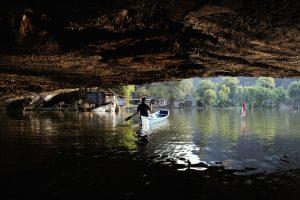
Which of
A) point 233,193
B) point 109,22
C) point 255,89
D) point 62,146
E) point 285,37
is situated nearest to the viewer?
point 109,22

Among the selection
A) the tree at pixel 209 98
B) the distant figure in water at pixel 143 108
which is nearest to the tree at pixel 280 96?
the tree at pixel 209 98

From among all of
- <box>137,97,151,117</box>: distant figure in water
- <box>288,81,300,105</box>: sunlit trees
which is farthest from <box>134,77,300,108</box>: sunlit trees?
<box>137,97,151,117</box>: distant figure in water

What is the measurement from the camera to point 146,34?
923 cm

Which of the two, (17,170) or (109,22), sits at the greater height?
(109,22)

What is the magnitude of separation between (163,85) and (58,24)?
108057 millimetres

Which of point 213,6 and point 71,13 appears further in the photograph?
point 71,13

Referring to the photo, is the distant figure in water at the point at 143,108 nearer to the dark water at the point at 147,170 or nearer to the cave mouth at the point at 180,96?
the dark water at the point at 147,170

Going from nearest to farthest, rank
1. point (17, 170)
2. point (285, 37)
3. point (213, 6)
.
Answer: point (213, 6) < point (285, 37) < point (17, 170)

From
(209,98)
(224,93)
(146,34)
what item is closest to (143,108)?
(146,34)

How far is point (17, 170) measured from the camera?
12.3 meters

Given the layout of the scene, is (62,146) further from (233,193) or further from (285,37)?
(285,37)

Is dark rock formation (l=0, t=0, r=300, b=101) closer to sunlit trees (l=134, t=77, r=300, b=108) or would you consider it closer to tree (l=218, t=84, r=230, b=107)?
sunlit trees (l=134, t=77, r=300, b=108)

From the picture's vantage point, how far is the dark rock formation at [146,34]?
6617mm

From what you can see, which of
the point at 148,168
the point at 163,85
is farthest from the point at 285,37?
the point at 163,85
